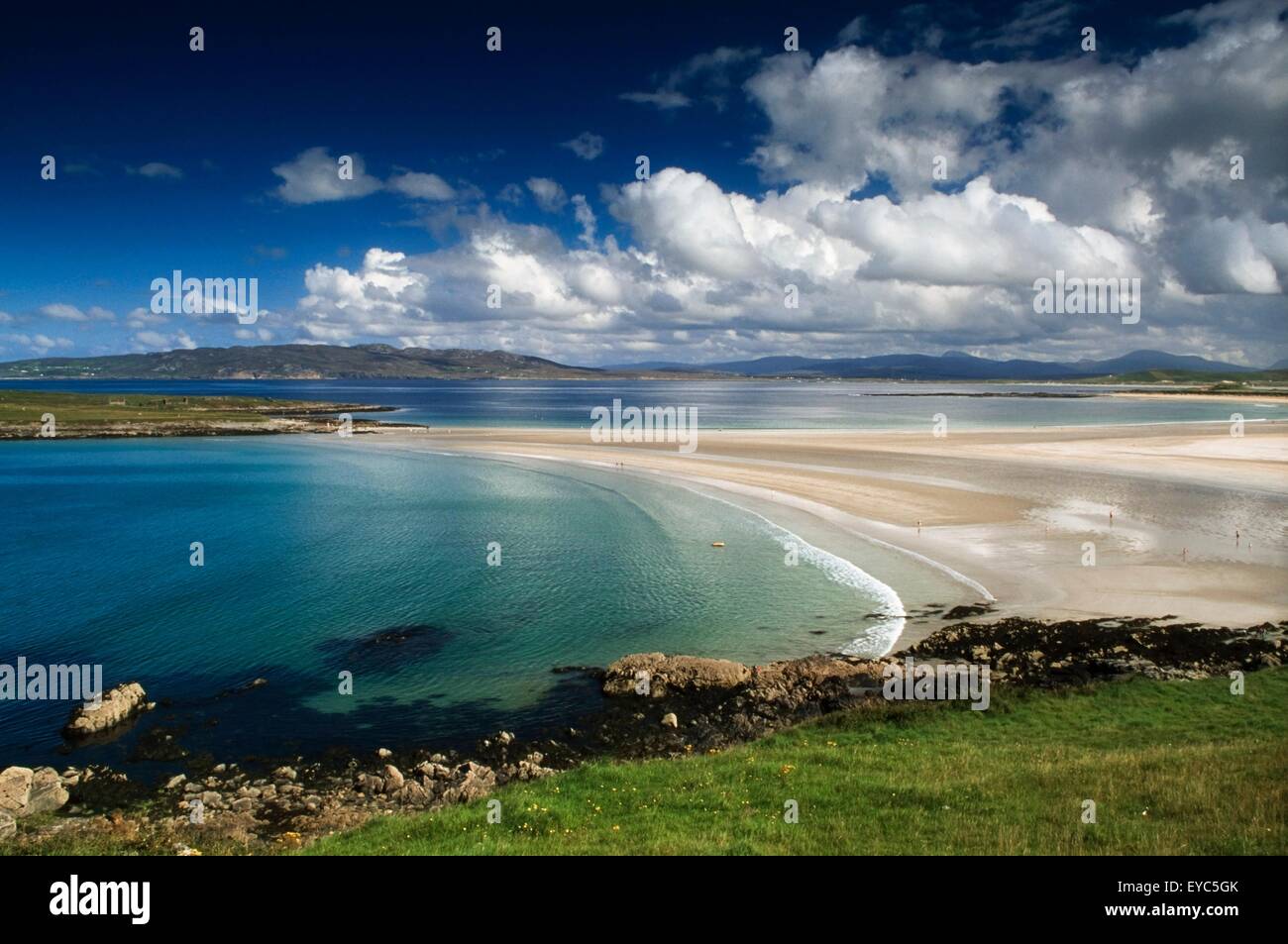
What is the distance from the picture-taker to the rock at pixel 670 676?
2180 cm

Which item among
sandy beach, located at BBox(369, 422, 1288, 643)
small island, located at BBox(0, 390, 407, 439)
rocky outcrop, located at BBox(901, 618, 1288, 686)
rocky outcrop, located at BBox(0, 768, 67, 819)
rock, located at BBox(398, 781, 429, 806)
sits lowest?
rock, located at BBox(398, 781, 429, 806)

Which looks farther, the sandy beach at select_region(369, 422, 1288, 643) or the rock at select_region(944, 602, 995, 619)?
the sandy beach at select_region(369, 422, 1288, 643)

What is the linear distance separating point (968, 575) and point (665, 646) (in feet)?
51.6

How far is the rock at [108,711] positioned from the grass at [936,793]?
439 inches

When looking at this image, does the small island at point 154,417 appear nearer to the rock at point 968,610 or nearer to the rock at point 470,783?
the rock at point 968,610

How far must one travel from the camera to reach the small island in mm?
102750

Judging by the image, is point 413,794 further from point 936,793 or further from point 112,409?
point 112,409

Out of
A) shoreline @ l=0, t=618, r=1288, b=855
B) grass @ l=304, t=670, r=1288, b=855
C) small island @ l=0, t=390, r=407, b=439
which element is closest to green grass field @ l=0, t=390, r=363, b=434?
small island @ l=0, t=390, r=407, b=439

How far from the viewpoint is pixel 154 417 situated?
11869 centimetres

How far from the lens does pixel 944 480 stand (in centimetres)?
5875

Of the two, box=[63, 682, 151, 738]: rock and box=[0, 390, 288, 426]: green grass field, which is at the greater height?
box=[0, 390, 288, 426]: green grass field

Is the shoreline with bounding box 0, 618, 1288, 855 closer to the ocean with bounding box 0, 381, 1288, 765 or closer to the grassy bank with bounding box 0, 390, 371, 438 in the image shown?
the ocean with bounding box 0, 381, 1288, 765

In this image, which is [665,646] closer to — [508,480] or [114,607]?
[114,607]

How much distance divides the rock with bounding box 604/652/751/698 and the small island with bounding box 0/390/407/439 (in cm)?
9836
